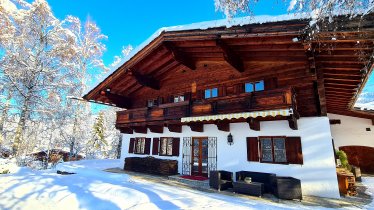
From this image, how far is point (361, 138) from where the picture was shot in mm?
14648

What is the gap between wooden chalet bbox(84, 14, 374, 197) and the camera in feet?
25.7

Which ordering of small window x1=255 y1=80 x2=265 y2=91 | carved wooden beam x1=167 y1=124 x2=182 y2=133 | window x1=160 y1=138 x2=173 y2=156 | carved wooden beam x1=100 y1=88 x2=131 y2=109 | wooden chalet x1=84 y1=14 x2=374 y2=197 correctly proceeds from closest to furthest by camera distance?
wooden chalet x1=84 y1=14 x2=374 y2=197 < small window x1=255 y1=80 x2=265 y2=91 < carved wooden beam x1=167 y1=124 x2=182 y2=133 < window x1=160 y1=138 x2=173 y2=156 < carved wooden beam x1=100 y1=88 x2=131 y2=109

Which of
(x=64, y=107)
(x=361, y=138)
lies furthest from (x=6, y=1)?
(x=361, y=138)

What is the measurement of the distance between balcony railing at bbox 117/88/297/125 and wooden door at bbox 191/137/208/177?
1.87 metres

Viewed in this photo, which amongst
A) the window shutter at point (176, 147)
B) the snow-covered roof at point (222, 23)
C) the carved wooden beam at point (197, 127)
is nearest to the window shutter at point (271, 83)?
the snow-covered roof at point (222, 23)

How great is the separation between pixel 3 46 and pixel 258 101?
18772mm

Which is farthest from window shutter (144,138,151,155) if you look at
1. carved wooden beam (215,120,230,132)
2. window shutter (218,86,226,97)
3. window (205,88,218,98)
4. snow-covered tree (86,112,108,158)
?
snow-covered tree (86,112,108,158)

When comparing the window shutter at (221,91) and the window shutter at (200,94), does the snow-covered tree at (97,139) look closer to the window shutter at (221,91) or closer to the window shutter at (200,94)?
the window shutter at (200,94)

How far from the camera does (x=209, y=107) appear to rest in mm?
10812

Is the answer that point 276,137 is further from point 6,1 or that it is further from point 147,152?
point 6,1

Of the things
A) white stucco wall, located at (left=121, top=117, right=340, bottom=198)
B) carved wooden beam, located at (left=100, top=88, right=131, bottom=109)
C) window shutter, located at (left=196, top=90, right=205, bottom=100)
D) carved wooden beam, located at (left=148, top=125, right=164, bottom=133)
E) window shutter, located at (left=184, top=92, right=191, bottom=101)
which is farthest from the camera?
carved wooden beam, located at (left=100, top=88, right=131, bottom=109)

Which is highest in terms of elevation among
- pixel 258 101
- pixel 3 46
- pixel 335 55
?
pixel 3 46

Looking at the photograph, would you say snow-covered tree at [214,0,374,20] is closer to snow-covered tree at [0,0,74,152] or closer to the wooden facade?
the wooden facade

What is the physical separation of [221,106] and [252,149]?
8.51ft
